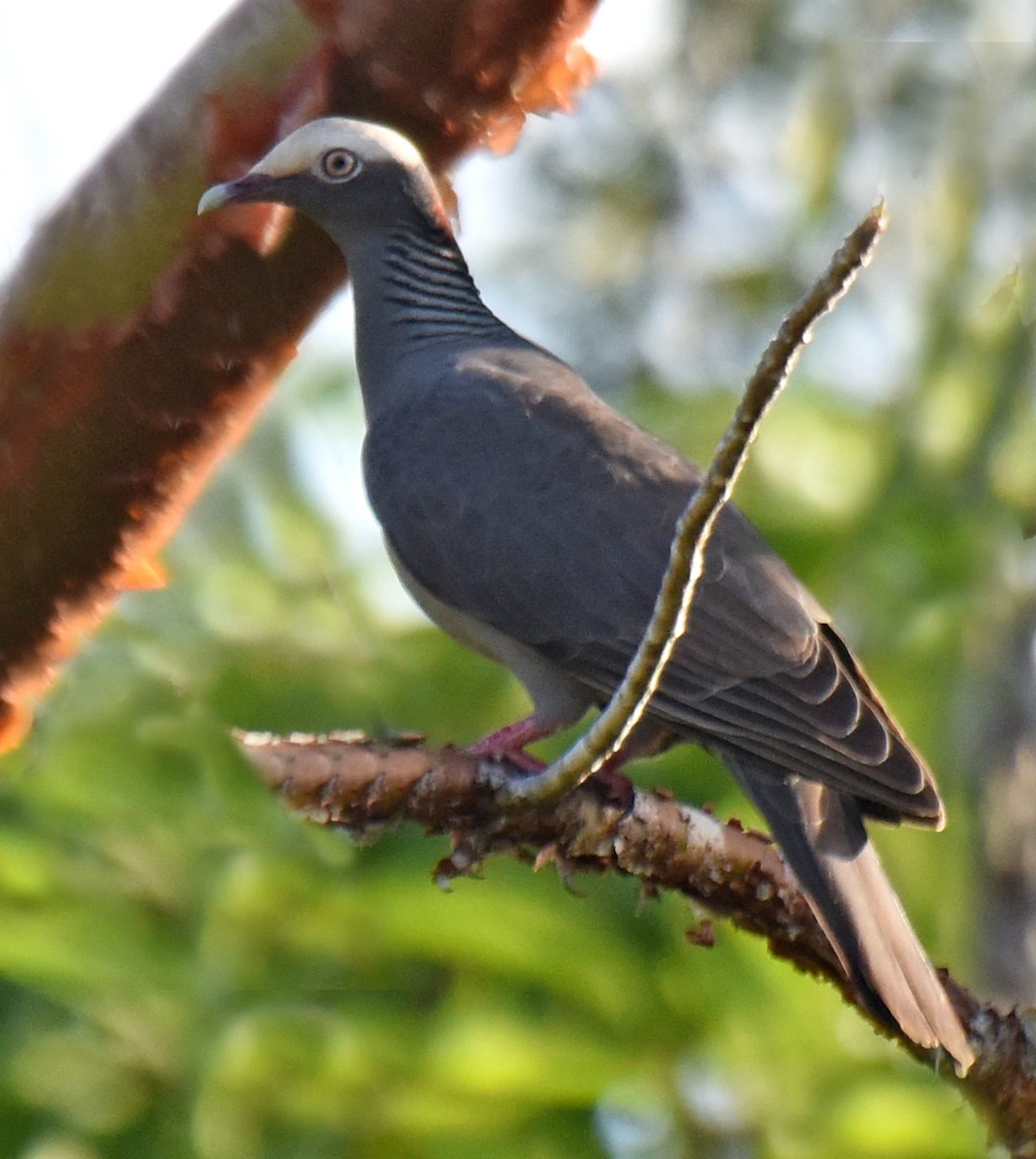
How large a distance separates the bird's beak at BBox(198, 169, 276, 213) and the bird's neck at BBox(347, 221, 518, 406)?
1.06 meters

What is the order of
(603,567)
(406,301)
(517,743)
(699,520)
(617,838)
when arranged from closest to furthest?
(699,520) < (617,838) < (517,743) < (603,567) < (406,301)

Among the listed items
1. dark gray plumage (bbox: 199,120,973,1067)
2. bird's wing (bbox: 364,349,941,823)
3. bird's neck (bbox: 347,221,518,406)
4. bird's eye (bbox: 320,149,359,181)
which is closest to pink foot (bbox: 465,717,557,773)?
dark gray plumage (bbox: 199,120,973,1067)

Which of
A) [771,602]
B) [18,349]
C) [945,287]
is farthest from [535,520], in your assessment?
[945,287]

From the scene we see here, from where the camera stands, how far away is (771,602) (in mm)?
3121

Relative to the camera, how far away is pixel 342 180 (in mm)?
3256

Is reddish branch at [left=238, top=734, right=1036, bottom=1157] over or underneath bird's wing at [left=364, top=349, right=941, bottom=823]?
underneath

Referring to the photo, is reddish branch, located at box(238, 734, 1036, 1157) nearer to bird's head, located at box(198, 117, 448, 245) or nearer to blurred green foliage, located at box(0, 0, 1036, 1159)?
blurred green foliage, located at box(0, 0, 1036, 1159)

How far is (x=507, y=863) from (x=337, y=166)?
50.1 inches

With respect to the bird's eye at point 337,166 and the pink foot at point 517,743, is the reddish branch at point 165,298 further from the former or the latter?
the bird's eye at point 337,166

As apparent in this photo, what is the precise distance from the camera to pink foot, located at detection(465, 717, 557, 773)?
275cm

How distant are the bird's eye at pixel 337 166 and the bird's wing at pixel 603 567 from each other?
1.41ft

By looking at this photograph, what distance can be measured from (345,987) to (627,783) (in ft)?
1.85

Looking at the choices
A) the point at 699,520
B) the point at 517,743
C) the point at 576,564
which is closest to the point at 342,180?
the point at 576,564

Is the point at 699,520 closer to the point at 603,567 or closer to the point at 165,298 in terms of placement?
the point at 165,298
